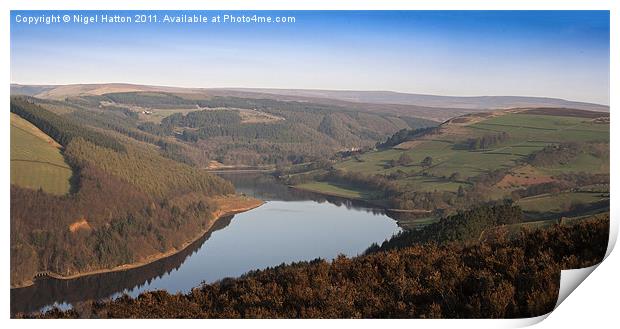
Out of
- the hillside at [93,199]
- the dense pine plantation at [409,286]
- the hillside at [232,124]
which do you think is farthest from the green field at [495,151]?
the hillside at [93,199]

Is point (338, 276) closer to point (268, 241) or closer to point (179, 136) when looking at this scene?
point (268, 241)

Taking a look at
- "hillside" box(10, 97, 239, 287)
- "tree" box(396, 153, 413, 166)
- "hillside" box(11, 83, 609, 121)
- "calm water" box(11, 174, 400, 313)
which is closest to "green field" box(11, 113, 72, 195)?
"hillside" box(10, 97, 239, 287)

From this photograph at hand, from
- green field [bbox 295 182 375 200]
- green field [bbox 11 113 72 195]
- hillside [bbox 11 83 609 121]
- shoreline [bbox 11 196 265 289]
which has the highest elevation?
hillside [bbox 11 83 609 121]

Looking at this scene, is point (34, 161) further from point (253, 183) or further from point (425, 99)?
point (425, 99)

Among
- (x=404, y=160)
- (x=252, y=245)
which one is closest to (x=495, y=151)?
(x=404, y=160)

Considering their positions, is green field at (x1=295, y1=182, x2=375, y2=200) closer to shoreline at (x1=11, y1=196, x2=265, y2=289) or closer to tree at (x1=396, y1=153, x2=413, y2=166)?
tree at (x1=396, y1=153, x2=413, y2=166)

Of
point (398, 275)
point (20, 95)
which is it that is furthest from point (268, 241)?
point (20, 95)
